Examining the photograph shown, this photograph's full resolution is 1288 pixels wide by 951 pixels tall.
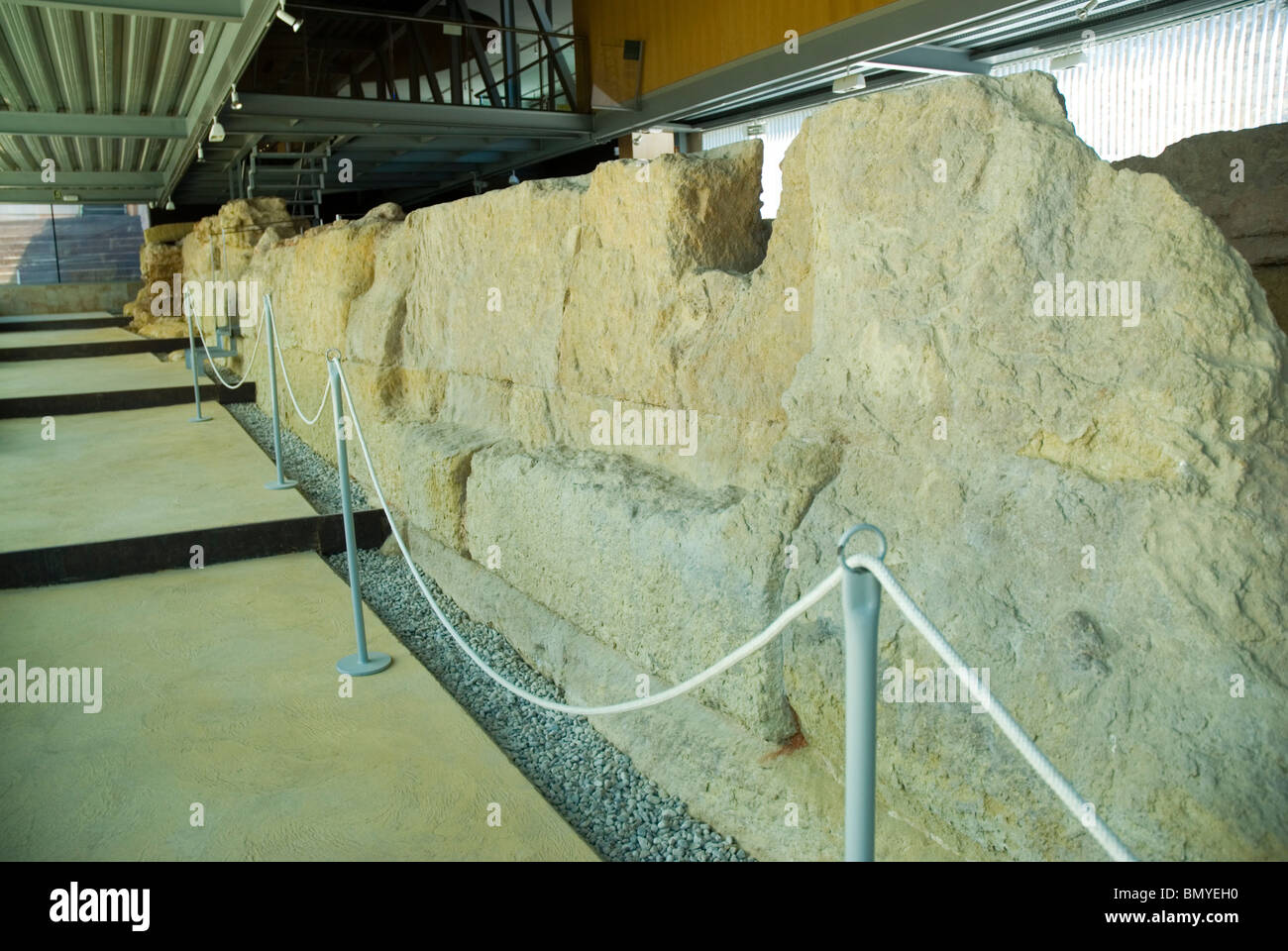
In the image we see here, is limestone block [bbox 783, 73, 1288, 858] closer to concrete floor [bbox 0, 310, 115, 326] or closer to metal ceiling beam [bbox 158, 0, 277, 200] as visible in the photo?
metal ceiling beam [bbox 158, 0, 277, 200]

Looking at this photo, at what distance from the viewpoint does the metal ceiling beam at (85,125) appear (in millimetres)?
Answer: 9016

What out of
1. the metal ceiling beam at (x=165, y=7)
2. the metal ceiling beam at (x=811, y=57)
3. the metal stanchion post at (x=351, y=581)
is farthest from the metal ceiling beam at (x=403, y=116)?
the metal stanchion post at (x=351, y=581)

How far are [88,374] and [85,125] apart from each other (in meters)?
2.55

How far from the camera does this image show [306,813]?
259 cm

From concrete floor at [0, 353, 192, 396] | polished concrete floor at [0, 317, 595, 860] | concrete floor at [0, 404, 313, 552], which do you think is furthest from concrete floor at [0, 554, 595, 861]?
concrete floor at [0, 353, 192, 396]

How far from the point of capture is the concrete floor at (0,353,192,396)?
363 inches

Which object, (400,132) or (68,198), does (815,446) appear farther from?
(68,198)

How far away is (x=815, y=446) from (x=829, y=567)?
32 cm

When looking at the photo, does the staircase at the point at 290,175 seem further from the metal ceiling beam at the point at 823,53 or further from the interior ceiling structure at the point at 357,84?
the metal ceiling beam at the point at 823,53

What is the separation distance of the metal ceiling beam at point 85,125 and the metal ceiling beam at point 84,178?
5.24 metres

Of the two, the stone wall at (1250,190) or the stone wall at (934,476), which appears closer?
the stone wall at (934,476)

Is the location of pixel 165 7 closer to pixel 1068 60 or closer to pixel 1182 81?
pixel 1068 60

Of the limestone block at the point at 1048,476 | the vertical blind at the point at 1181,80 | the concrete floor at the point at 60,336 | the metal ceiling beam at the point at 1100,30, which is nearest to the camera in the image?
the limestone block at the point at 1048,476

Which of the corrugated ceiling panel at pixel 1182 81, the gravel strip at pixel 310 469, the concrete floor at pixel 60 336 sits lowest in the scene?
the gravel strip at pixel 310 469
